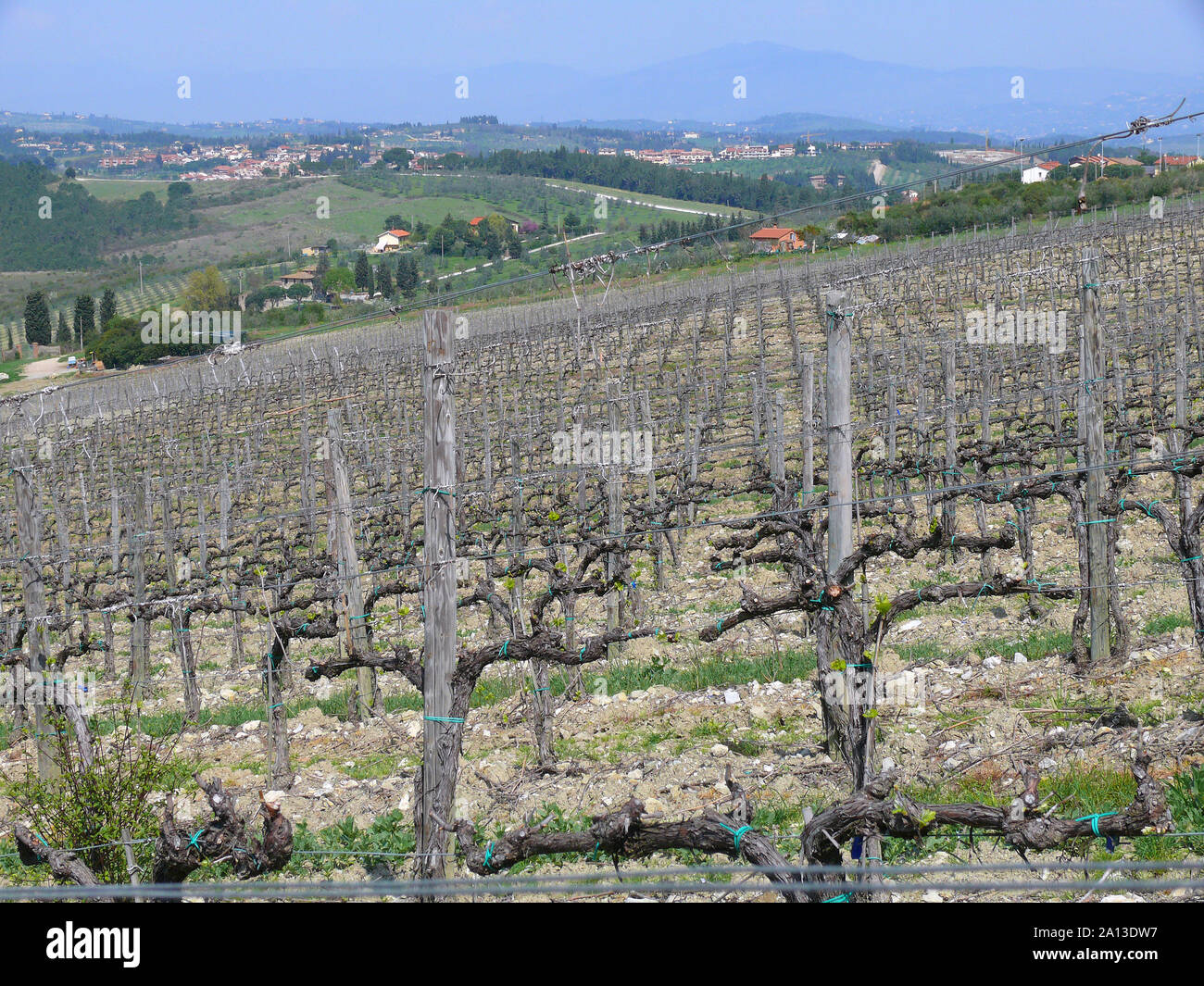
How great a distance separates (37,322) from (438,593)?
7673 centimetres

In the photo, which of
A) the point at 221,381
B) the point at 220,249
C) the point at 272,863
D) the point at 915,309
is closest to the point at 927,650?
the point at 272,863

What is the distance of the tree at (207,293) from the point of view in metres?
66.6

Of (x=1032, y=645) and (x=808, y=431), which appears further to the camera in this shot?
(x=808, y=431)

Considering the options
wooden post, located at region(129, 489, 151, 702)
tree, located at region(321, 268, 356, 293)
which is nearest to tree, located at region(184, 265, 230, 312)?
tree, located at region(321, 268, 356, 293)

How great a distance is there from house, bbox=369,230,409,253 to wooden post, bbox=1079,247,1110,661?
3063 inches
